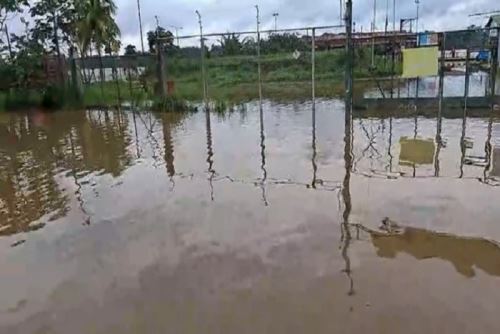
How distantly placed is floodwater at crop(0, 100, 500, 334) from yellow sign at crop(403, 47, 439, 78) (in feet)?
7.05

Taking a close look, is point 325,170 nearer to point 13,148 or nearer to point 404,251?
point 404,251

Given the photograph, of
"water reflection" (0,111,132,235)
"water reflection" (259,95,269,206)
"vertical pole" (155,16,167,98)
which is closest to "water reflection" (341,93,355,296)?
"water reflection" (259,95,269,206)

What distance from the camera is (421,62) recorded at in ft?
40.0

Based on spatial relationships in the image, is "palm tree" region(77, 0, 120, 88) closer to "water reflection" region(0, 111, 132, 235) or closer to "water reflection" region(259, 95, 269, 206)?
"water reflection" region(0, 111, 132, 235)

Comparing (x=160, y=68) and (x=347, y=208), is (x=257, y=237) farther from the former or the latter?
(x=160, y=68)

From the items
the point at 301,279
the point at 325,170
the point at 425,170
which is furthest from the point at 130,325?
the point at 425,170

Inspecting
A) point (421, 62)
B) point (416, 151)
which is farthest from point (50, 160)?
point (421, 62)

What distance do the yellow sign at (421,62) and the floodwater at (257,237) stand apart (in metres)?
2.15

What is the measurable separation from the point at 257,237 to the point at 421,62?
8.56 meters

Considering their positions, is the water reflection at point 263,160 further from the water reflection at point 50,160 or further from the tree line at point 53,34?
the tree line at point 53,34

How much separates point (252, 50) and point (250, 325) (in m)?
23.2

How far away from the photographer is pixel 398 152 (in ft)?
30.2

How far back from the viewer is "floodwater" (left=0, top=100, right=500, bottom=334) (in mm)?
3928

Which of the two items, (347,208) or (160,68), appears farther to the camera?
(160,68)
